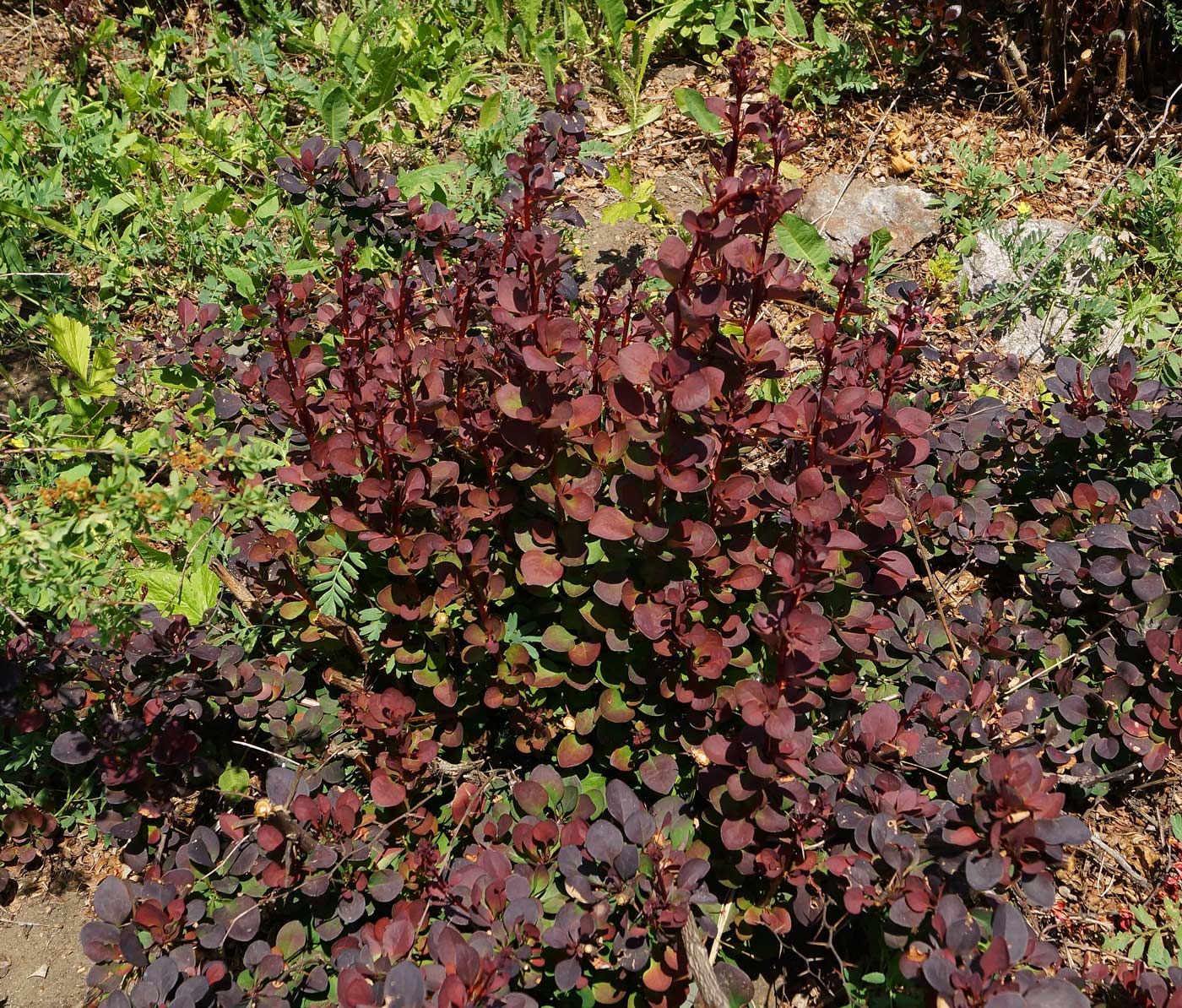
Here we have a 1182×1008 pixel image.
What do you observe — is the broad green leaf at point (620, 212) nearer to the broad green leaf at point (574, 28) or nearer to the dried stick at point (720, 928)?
the broad green leaf at point (574, 28)

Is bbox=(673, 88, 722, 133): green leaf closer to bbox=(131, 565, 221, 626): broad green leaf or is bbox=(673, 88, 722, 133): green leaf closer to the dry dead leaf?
the dry dead leaf

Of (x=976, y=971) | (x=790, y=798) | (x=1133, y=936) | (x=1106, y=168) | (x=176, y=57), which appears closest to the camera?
(x=976, y=971)

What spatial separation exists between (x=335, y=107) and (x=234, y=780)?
9.79 ft

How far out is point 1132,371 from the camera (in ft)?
9.01

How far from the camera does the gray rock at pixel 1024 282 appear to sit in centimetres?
387

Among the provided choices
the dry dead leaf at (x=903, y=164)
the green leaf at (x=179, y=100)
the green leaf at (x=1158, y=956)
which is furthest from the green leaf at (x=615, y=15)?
the green leaf at (x=1158, y=956)

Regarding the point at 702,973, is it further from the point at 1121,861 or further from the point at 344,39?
the point at 344,39

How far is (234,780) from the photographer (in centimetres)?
257

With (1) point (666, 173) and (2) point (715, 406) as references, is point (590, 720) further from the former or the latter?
(1) point (666, 173)

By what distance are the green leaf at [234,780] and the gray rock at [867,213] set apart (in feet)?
10.2

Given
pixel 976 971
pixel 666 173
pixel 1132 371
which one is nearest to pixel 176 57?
pixel 666 173

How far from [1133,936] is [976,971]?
0.90 meters

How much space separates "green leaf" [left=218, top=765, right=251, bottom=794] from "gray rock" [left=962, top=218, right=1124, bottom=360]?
10.3 ft

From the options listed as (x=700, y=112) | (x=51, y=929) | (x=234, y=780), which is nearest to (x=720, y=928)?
(x=234, y=780)
